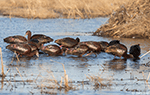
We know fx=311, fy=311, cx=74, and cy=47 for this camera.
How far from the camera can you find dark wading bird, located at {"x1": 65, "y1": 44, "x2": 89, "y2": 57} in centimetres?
1059

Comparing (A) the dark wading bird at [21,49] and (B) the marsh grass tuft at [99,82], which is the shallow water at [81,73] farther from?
(A) the dark wading bird at [21,49]

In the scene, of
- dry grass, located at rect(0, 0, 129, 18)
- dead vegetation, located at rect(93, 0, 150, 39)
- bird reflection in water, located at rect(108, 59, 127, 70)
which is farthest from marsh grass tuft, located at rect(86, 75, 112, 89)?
dry grass, located at rect(0, 0, 129, 18)

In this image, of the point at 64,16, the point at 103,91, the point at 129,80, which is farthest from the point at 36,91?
the point at 64,16

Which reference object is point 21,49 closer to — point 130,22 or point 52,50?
point 52,50

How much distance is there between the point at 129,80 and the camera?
25.0 ft

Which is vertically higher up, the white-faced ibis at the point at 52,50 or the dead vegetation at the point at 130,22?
the dead vegetation at the point at 130,22

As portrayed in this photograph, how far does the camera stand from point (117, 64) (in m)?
9.55

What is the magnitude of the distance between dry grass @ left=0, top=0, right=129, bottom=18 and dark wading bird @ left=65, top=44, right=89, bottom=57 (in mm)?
12898

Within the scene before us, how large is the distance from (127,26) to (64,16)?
38.9 ft

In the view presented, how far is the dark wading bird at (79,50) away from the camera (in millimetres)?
10586

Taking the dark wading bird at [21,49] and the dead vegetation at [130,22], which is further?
the dead vegetation at [130,22]

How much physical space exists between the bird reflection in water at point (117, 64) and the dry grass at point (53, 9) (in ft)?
45.3

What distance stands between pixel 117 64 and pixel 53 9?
2147 cm

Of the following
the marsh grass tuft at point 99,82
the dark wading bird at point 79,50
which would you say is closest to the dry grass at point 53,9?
the dark wading bird at point 79,50
